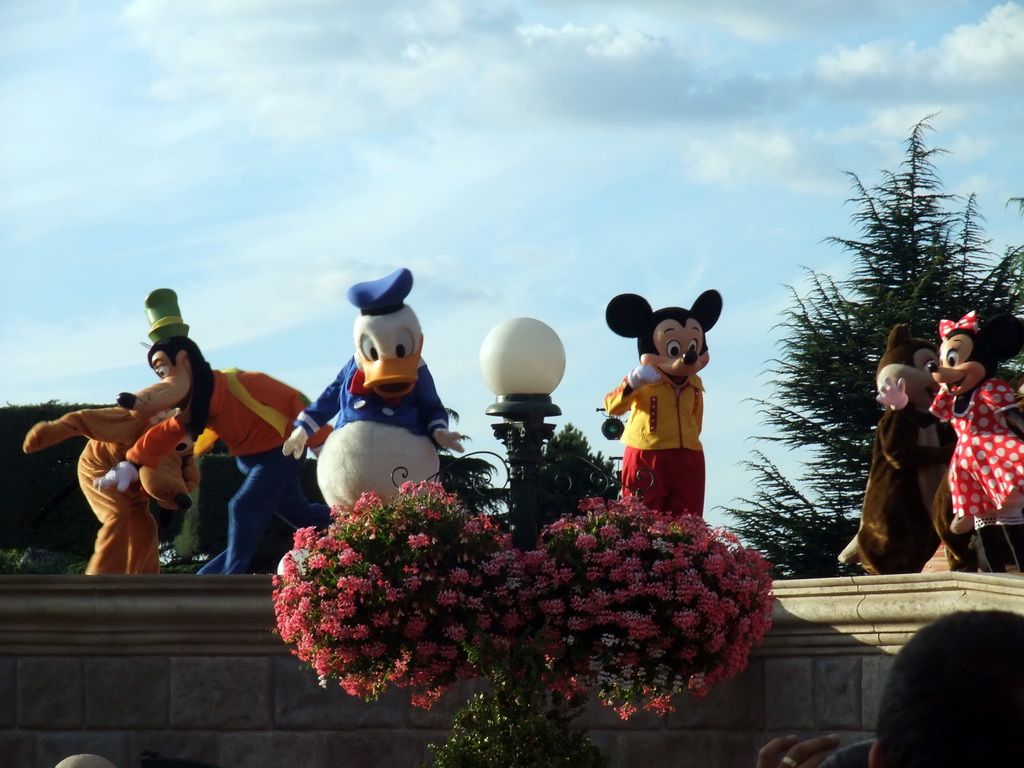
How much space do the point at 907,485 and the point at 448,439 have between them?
2554mm

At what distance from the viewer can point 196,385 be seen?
8.90 m

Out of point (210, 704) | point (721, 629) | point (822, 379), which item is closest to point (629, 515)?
point (721, 629)

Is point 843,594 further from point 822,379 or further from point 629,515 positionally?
point 822,379

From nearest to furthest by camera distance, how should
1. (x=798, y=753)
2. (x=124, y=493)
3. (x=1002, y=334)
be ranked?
(x=798, y=753) → (x=1002, y=334) → (x=124, y=493)

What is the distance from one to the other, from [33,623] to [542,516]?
604cm

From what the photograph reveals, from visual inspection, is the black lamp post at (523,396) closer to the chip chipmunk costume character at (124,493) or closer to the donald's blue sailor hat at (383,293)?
the donald's blue sailor hat at (383,293)

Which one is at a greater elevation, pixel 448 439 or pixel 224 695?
pixel 448 439

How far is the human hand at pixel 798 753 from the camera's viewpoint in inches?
79.5

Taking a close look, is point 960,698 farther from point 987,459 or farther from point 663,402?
point 663,402

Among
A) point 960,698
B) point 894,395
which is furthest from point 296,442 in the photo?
point 960,698

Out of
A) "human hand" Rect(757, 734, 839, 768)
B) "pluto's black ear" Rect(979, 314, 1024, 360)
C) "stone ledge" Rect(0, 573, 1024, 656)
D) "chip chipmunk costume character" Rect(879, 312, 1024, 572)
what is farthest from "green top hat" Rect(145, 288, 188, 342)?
"human hand" Rect(757, 734, 839, 768)

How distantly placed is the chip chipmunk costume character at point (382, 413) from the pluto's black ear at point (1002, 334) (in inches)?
116

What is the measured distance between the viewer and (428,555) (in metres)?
6.10

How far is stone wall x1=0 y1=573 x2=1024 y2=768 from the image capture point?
7.20 m
